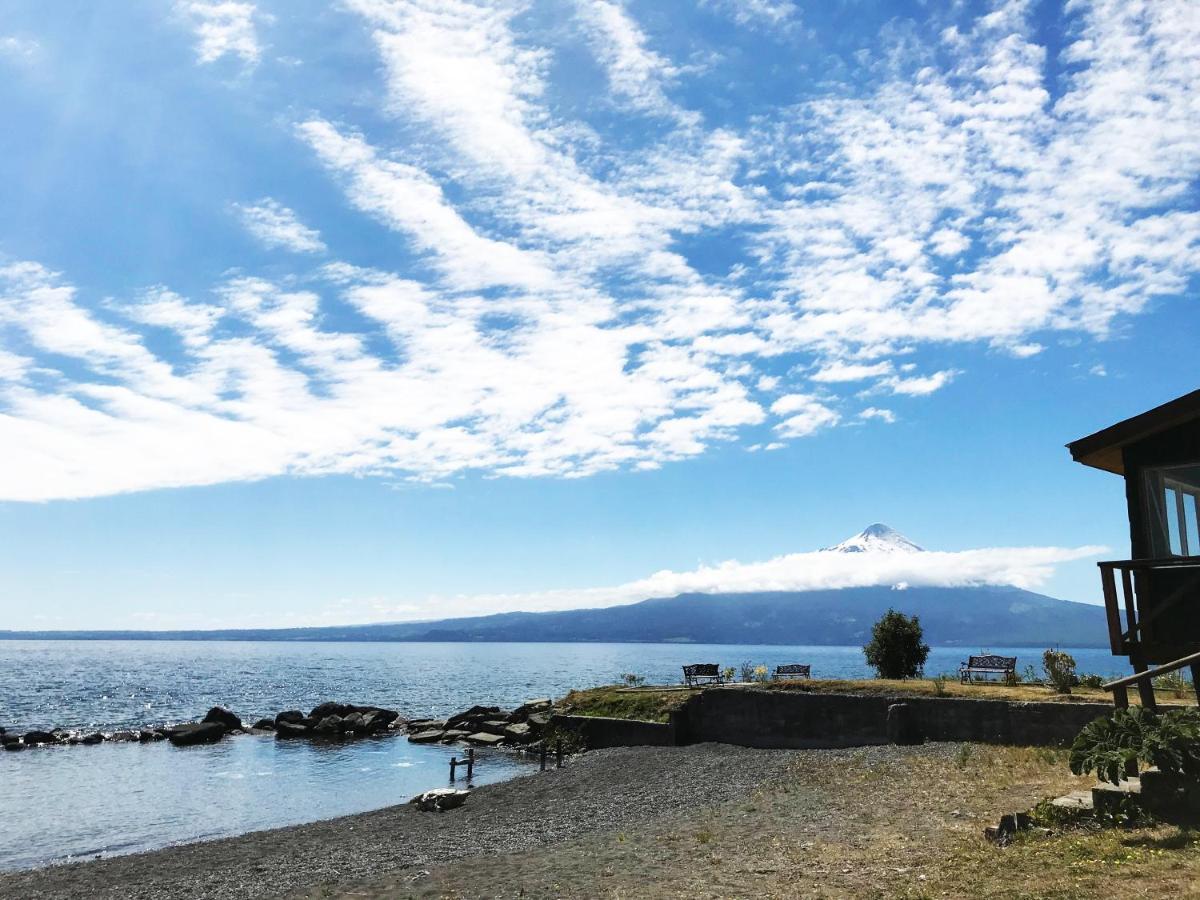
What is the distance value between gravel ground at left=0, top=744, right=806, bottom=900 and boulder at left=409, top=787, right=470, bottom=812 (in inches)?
14.1

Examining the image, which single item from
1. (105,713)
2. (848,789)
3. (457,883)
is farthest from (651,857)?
(105,713)

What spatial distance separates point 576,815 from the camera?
21.5 metres

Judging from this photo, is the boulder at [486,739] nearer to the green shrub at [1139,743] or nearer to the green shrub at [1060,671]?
the green shrub at [1060,671]

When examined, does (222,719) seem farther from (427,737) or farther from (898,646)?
(898,646)

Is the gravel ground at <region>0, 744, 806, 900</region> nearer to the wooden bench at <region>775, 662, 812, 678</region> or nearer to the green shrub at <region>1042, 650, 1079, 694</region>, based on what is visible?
the green shrub at <region>1042, 650, 1079, 694</region>

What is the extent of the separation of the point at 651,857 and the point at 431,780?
22.9 meters

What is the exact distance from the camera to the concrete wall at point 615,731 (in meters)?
33.7

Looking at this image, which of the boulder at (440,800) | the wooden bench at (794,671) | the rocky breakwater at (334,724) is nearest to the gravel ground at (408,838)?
the boulder at (440,800)

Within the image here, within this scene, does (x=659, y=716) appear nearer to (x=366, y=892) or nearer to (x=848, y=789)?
(x=848, y=789)

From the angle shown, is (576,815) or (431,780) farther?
(431,780)

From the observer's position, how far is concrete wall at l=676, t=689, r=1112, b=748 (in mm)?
23453

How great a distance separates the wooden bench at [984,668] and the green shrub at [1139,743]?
73.5 feet

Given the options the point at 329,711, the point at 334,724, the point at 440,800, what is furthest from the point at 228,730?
the point at 440,800

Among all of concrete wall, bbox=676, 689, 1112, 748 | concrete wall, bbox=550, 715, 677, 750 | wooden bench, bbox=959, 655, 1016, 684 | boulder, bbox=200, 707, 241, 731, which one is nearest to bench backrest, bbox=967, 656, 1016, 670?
wooden bench, bbox=959, 655, 1016, 684
